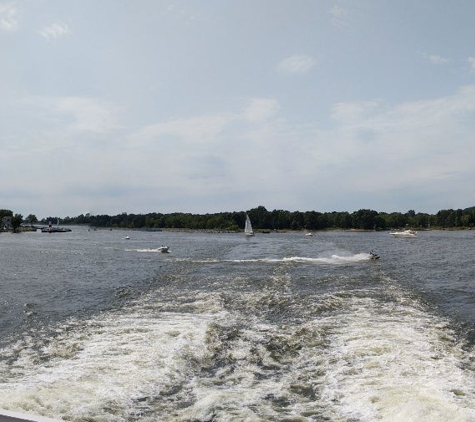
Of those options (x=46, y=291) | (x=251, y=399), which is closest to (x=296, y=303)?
(x=251, y=399)

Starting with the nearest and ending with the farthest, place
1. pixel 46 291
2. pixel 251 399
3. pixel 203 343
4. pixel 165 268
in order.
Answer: pixel 251 399 < pixel 203 343 < pixel 46 291 < pixel 165 268

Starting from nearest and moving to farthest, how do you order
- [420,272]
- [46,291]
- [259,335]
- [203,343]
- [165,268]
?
[203,343]
[259,335]
[46,291]
[420,272]
[165,268]

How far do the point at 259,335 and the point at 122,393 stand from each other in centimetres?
675

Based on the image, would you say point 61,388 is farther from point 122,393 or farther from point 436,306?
point 436,306

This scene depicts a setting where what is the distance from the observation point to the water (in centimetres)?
973

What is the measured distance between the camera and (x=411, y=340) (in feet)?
49.7

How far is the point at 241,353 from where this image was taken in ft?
45.8

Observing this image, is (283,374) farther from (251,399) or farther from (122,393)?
(122,393)

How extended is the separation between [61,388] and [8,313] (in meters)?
13.3

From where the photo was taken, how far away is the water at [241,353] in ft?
31.9

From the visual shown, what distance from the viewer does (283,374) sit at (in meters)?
12.1

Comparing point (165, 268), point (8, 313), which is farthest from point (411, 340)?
point (165, 268)

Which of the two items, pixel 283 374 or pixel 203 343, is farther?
pixel 203 343

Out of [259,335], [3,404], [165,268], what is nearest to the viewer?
[3,404]
